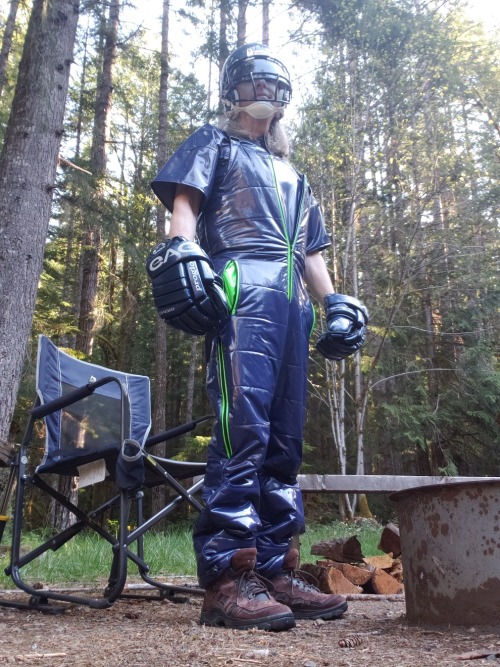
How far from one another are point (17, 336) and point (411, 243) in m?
7.41

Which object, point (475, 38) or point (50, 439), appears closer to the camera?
point (50, 439)

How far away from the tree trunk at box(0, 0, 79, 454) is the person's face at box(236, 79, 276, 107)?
3297 mm

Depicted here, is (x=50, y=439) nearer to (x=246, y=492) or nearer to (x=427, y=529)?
(x=246, y=492)

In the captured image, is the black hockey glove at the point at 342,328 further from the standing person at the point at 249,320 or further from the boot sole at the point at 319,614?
the boot sole at the point at 319,614

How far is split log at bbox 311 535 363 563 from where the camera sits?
4297 mm

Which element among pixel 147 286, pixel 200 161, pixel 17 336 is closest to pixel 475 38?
pixel 147 286

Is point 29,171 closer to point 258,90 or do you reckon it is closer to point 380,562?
point 258,90

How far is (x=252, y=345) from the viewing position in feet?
7.50

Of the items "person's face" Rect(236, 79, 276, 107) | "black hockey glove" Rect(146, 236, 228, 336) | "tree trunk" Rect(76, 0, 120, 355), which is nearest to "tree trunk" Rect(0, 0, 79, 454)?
"person's face" Rect(236, 79, 276, 107)

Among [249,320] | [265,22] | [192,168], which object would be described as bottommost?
[249,320]

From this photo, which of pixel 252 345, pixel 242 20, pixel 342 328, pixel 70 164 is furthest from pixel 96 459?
pixel 242 20

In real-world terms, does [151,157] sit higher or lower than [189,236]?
higher

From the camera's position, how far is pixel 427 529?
6.45ft

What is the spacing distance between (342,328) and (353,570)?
1.74 metres
